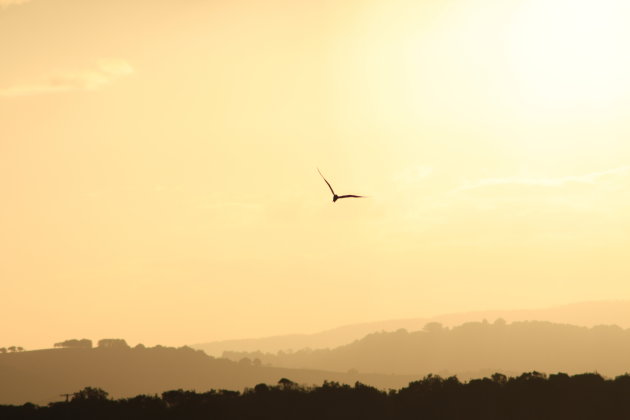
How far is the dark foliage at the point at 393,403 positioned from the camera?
17800 centimetres

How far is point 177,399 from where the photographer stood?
182 metres

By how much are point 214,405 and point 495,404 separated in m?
47.5

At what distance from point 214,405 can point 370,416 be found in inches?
1031

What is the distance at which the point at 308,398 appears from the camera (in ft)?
614

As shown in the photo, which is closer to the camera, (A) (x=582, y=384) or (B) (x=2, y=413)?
(B) (x=2, y=413)

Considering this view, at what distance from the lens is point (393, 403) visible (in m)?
187

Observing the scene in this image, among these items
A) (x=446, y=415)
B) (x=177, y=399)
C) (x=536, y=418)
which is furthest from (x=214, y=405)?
(x=536, y=418)

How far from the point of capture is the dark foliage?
17800 cm

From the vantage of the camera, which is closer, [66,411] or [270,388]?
[66,411]

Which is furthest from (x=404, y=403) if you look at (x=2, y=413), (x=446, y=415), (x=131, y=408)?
(x=2, y=413)

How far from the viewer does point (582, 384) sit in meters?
188

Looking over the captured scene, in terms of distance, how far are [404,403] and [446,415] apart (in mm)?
7969

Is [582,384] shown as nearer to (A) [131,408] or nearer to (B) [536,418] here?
(B) [536,418]

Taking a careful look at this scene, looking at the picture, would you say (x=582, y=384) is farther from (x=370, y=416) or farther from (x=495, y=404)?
(x=370, y=416)
